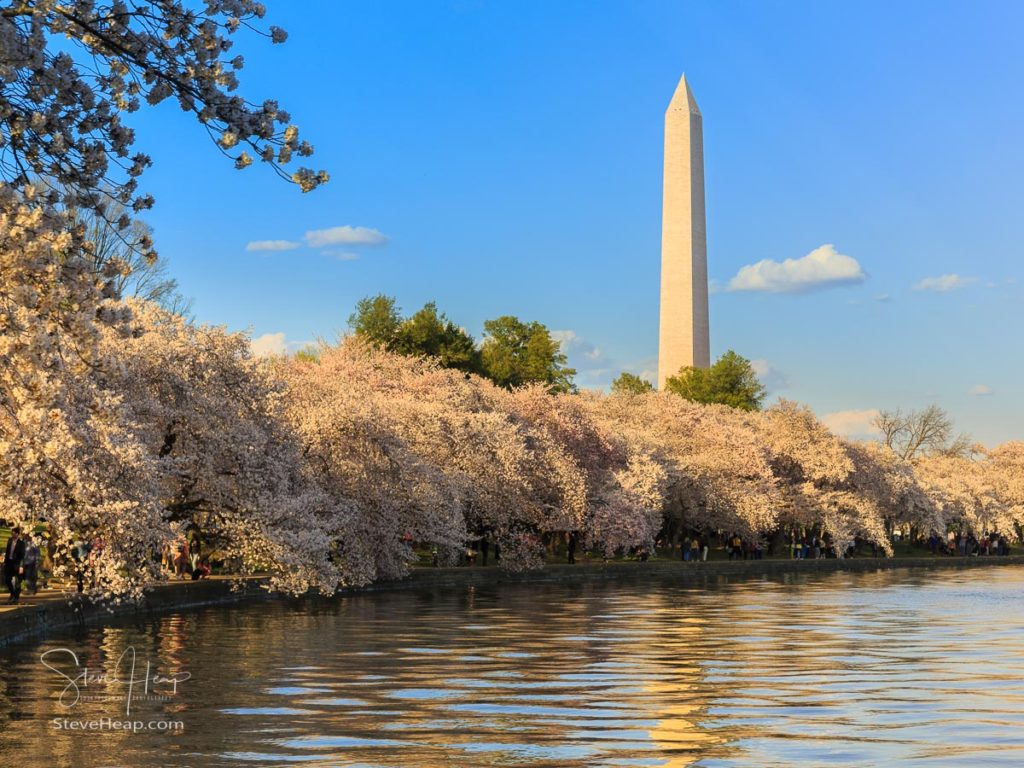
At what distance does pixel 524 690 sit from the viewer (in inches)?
795

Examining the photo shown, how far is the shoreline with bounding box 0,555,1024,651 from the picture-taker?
3020cm

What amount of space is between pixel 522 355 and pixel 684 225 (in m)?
15.6

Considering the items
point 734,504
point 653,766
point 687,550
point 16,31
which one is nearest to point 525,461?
point 687,550

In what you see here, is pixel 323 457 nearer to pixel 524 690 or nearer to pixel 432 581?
pixel 432 581

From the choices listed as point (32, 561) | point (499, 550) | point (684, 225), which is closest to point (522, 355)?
point (684, 225)

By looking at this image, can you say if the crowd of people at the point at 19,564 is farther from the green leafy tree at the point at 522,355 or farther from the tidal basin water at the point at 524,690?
the green leafy tree at the point at 522,355

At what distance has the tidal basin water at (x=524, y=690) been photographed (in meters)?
15.0

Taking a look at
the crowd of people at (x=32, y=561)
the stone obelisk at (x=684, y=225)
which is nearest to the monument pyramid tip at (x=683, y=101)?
the stone obelisk at (x=684, y=225)

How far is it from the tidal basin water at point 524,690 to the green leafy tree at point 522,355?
210ft

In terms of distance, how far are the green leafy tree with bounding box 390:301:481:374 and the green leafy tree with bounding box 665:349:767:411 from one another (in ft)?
57.9

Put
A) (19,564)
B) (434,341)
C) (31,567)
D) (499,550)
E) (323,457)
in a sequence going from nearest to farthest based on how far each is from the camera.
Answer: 1. (19,564)
2. (31,567)
3. (323,457)
4. (499,550)
5. (434,341)

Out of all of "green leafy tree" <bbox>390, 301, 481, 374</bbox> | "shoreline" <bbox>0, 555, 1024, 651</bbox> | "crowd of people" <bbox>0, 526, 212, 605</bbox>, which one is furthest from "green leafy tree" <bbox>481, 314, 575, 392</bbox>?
"crowd of people" <bbox>0, 526, 212, 605</bbox>

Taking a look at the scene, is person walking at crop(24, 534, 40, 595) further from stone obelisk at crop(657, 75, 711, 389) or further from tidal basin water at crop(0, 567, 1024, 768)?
stone obelisk at crop(657, 75, 711, 389)

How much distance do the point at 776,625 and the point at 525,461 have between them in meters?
28.8
